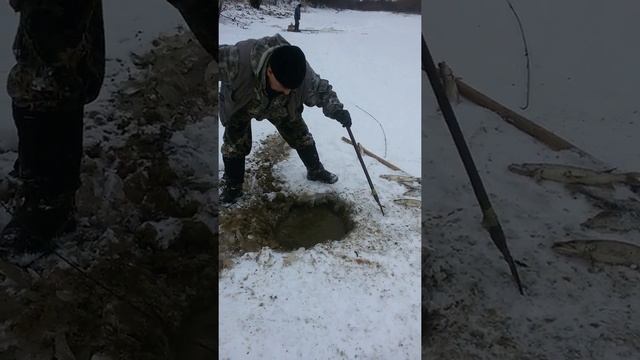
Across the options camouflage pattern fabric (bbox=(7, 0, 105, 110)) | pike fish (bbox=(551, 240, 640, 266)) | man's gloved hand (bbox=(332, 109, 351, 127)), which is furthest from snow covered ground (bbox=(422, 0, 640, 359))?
camouflage pattern fabric (bbox=(7, 0, 105, 110))

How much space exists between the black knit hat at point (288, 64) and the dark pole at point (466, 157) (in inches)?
16.0

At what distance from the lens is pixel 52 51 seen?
145 centimetres

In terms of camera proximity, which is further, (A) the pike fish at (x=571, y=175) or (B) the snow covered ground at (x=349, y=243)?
(A) the pike fish at (x=571, y=175)

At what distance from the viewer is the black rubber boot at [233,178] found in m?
1.72

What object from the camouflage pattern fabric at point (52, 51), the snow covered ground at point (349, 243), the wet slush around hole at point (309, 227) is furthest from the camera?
the wet slush around hole at point (309, 227)

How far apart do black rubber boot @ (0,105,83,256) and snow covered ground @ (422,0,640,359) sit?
1116mm

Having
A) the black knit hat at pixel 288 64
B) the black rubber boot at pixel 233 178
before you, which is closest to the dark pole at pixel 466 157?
the black knit hat at pixel 288 64

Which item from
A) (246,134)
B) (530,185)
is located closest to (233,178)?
(246,134)

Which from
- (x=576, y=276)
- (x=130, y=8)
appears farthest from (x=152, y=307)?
(x=576, y=276)

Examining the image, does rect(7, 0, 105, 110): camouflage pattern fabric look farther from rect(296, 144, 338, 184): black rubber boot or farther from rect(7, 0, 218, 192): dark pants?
rect(296, 144, 338, 184): black rubber boot

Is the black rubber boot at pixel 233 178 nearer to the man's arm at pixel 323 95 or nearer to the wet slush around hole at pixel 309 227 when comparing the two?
the wet slush around hole at pixel 309 227

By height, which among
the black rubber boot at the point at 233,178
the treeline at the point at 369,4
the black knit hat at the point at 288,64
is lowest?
the black rubber boot at the point at 233,178

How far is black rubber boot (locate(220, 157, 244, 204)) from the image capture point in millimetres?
1722

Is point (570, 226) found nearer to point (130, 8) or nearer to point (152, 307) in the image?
point (152, 307)
